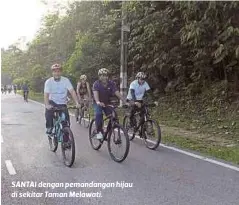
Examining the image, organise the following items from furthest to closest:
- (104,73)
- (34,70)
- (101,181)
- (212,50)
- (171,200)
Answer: (34,70), (212,50), (104,73), (101,181), (171,200)

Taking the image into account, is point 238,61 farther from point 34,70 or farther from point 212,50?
point 34,70

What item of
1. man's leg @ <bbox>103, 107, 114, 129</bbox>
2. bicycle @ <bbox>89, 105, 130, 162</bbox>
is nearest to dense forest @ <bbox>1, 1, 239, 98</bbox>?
man's leg @ <bbox>103, 107, 114, 129</bbox>

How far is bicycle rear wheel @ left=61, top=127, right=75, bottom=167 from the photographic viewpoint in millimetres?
7379

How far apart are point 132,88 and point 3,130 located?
464 cm

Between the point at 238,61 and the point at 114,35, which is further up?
the point at 114,35

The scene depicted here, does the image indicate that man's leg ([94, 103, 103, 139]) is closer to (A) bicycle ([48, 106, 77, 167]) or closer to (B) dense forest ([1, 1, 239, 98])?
(A) bicycle ([48, 106, 77, 167])

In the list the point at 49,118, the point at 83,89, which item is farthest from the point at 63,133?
the point at 83,89

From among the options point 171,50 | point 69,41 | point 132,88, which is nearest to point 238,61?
point 171,50

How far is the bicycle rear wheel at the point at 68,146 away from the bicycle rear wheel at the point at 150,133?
2.22 m

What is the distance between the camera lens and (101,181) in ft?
20.2

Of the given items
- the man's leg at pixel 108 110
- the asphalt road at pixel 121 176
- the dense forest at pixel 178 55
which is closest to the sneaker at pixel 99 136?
the asphalt road at pixel 121 176

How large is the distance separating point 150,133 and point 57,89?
259 cm

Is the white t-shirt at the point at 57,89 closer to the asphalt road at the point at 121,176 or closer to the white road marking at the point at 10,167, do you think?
the asphalt road at the point at 121,176

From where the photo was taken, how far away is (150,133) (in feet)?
31.2
